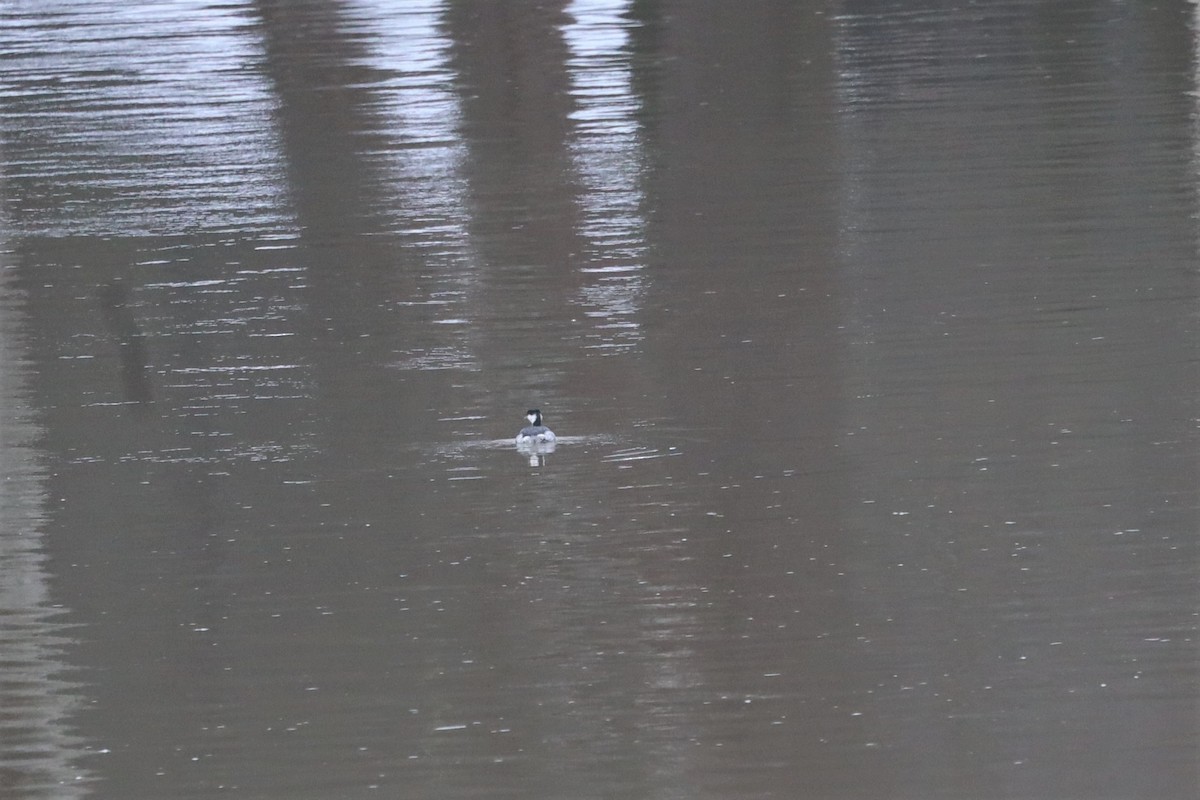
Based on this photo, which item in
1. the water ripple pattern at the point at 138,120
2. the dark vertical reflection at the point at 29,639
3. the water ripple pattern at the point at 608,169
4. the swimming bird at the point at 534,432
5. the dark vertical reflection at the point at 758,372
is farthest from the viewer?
the water ripple pattern at the point at 138,120

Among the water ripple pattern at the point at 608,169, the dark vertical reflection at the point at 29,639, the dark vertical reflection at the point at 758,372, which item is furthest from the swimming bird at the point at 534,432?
the dark vertical reflection at the point at 29,639

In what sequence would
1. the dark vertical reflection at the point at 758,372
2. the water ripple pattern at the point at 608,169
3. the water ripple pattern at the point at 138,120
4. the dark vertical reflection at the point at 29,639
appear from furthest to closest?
1. the water ripple pattern at the point at 138,120
2. the water ripple pattern at the point at 608,169
3. the dark vertical reflection at the point at 758,372
4. the dark vertical reflection at the point at 29,639

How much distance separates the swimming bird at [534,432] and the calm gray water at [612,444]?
0.17m

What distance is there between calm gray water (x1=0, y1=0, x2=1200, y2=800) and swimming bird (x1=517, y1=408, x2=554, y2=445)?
Result: 0.17 m

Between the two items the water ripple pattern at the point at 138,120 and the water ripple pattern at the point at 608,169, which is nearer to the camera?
the water ripple pattern at the point at 608,169

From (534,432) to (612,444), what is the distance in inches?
16.1

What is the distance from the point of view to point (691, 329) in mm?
11445

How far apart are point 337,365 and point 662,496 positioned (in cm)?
277

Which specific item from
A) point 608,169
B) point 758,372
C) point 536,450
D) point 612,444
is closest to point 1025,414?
point 758,372

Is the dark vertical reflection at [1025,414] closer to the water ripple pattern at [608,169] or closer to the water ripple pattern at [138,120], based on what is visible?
the water ripple pattern at [608,169]

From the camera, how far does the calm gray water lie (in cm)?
714

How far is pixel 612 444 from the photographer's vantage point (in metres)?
9.68

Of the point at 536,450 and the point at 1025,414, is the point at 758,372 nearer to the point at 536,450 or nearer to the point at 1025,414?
the point at 1025,414

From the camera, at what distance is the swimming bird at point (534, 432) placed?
9484mm
